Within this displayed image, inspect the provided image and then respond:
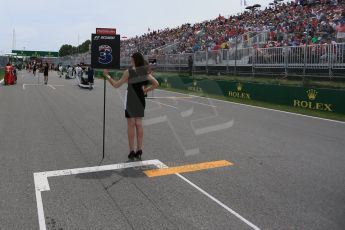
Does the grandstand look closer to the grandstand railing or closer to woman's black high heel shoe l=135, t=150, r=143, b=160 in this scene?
the grandstand railing

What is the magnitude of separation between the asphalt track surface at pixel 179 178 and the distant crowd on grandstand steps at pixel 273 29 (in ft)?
38.8

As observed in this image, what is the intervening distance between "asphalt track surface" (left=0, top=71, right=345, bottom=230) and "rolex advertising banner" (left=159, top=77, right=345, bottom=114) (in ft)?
13.4

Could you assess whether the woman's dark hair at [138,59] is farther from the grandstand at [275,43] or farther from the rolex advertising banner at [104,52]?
the grandstand at [275,43]

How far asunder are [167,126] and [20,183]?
6290 mm

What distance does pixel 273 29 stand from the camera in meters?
27.6

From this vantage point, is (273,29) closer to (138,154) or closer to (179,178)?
(138,154)

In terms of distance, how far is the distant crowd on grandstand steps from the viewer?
23.0 metres

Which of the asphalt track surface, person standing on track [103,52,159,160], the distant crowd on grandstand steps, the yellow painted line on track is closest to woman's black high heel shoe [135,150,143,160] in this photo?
person standing on track [103,52,159,160]

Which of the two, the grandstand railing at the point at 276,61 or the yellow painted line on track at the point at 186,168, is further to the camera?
the grandstand railing at the point at 276,61

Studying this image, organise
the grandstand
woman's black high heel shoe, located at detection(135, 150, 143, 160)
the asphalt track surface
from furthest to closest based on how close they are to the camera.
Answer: the grandstand → woman's black high heel shoe, located at detection(135, 150, 143, 160) → the asphalt track surface

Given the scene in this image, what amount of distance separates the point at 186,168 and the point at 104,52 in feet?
8.38

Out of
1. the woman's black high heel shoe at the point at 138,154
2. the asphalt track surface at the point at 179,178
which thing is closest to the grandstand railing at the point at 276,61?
the asphalt track surface at the point at 179,178

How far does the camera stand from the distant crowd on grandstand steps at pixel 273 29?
23.0 meters

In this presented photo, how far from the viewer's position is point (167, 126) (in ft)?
39.9
